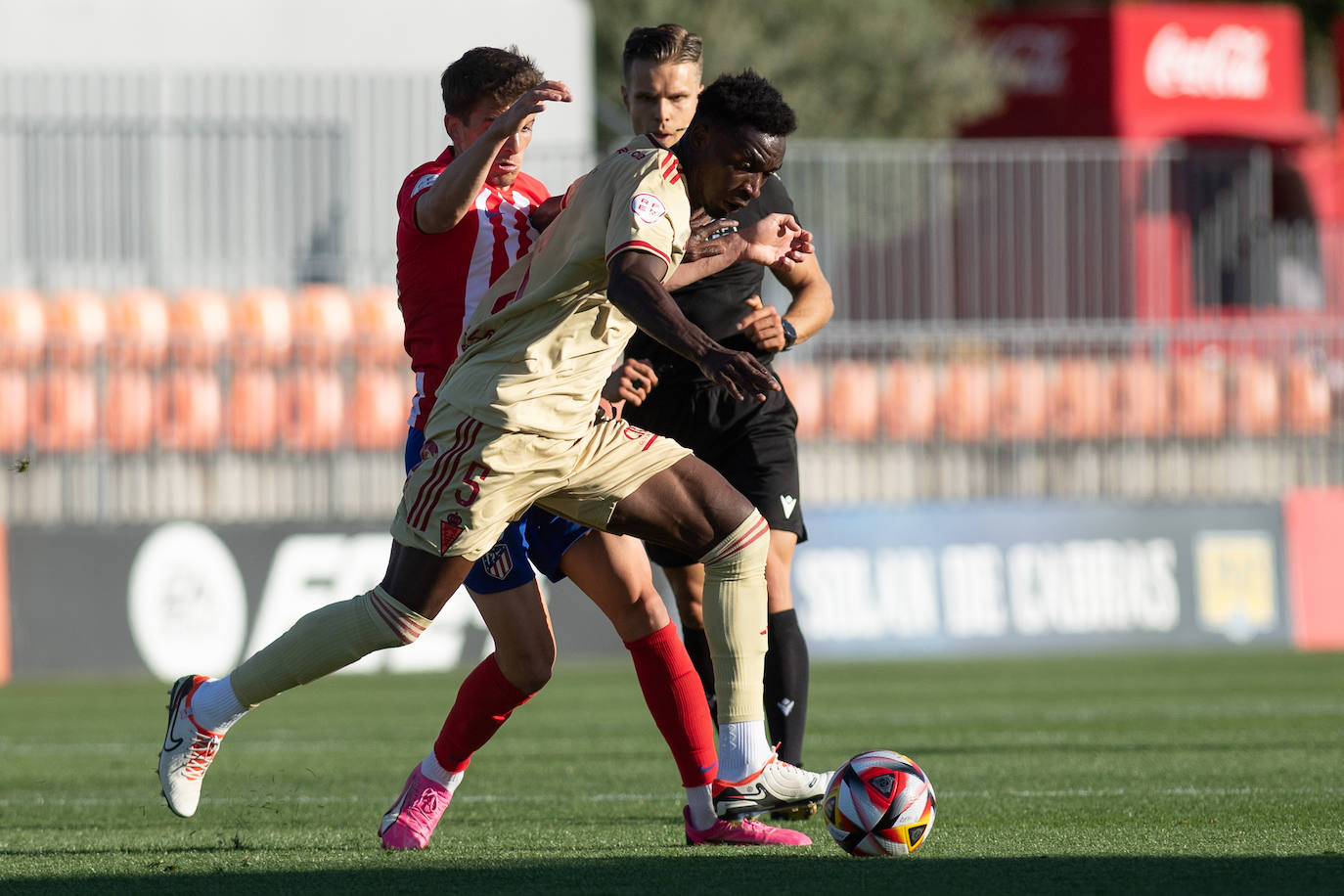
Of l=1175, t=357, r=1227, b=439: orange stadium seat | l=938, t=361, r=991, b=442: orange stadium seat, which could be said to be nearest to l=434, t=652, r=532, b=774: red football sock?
l=938, t=361, r=991, b=442: orange stadium seat

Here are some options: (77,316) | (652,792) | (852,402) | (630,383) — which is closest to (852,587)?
(852,402)

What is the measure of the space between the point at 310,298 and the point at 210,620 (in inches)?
165

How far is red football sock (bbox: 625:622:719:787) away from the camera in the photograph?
5.28 m

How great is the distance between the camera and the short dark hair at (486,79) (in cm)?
516

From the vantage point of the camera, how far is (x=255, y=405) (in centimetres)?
1477

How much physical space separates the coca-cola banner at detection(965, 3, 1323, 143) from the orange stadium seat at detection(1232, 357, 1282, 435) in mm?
11736

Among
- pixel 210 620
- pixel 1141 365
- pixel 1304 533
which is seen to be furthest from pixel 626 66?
pixel 1141 365

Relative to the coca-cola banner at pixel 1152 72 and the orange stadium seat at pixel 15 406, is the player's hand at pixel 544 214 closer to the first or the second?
the orange stadium seat at pixel 15 406

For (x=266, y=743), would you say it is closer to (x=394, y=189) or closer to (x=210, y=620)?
(x=210, y=620)

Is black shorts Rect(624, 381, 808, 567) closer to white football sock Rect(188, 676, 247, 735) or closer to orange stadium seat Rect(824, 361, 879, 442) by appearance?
white football sock Rect(188, 676, 247, 735)

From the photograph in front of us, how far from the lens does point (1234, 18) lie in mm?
28781

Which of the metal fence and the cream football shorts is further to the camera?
the metal fence

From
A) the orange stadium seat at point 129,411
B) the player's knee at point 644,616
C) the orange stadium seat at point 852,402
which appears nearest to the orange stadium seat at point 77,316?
the orange stadium seat at point 129,411

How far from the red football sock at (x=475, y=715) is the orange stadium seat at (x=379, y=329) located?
9.36 m
